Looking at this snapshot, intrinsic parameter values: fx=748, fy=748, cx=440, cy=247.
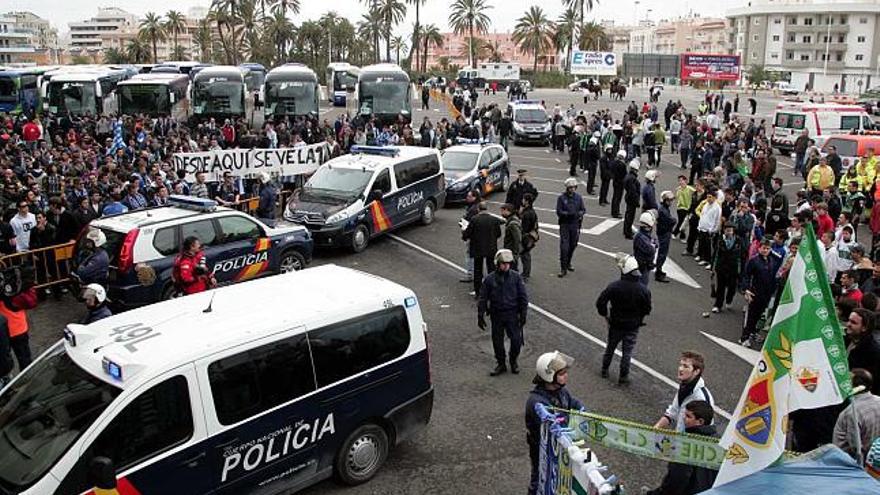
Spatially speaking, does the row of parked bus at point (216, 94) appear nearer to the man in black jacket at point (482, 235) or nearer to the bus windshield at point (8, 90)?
the bus windshield at point (8, 90)

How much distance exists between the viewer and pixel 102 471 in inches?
206

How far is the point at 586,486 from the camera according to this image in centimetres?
475

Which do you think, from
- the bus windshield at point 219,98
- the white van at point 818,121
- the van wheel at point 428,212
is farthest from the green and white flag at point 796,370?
the bus windshield at point 219,98

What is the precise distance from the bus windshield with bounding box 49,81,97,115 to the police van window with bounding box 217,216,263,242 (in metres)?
23.0

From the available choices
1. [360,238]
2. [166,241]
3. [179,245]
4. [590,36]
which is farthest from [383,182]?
[590,36]

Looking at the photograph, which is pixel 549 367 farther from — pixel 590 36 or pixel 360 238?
pixel 590 36

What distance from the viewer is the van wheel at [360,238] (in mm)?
16016

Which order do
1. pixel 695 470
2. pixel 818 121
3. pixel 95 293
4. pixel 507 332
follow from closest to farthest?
1. pixel 695 470
2. pixel 95 293
3. pixel 507 332
4. pixel 818 121

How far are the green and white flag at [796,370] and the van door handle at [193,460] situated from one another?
3.97 meters

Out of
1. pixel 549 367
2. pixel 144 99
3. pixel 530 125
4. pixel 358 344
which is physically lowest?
pixel 358 344

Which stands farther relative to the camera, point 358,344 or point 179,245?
point 179,245

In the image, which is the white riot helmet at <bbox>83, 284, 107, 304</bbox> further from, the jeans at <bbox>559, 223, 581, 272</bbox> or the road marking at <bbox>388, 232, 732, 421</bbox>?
the jeans at <bbox>559, 223, 581, 272</bbox>

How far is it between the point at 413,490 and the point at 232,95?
2731 cm

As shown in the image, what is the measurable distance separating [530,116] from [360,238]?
63.5 feet
